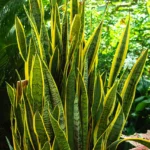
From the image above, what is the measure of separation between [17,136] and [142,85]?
3.03ft

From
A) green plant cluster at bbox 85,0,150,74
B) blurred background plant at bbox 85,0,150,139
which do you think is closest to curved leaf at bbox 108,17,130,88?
blurred background plant at bbox 85,0,150,139

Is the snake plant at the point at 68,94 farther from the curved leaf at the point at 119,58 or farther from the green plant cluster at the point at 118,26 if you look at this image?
the green plant cluster at the point at 118,26

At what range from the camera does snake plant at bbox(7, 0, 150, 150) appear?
119 cm

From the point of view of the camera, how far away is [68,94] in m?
1.23

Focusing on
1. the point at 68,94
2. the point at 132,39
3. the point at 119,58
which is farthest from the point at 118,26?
the point at 68,94

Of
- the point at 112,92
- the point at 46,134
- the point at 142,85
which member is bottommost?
the point at 142,85

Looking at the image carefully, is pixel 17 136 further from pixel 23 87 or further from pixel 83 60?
pixel 83 60

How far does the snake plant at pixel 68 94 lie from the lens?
46.8 inches

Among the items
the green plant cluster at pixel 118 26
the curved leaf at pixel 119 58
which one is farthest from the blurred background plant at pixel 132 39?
the curved leaf at pixel 119 58

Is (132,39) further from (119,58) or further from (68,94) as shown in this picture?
(68,94)

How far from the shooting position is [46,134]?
120cm

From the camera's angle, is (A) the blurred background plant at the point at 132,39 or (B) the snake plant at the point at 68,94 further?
(A) the blurred background plant at the point at 132,39

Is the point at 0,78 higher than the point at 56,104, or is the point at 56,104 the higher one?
the point at 56,104

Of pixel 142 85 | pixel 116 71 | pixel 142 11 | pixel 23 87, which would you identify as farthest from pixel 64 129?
pixel 142 11
